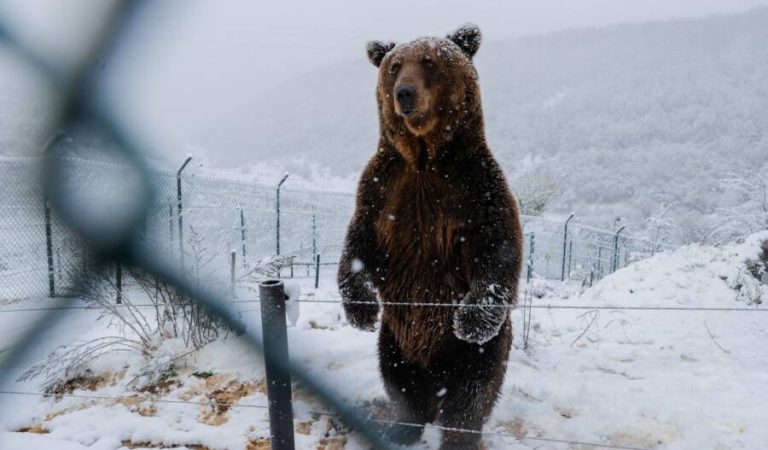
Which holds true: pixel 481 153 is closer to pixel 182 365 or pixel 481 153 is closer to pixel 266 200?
pixel 182 365

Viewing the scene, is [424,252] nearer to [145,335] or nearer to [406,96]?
[406,96]

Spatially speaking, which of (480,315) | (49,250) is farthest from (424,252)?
(49,250)

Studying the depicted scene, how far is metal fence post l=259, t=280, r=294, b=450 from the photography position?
1761 mm

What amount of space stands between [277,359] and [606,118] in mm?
46512

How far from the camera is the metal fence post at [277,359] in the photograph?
5.78 feet

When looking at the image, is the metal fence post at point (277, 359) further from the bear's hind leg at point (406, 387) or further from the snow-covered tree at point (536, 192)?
the snow-covered tree at point (536, 192)

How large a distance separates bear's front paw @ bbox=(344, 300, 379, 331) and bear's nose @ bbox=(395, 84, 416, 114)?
86cm

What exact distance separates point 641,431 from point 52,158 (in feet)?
23.8

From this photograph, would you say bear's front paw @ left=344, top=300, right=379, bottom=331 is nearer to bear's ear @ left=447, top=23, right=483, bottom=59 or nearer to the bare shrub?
bear's ear @ left=447, top=23, right=483, bottom=59

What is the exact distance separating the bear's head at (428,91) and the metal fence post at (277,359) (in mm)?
794

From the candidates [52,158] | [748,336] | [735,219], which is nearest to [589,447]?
[748,336]

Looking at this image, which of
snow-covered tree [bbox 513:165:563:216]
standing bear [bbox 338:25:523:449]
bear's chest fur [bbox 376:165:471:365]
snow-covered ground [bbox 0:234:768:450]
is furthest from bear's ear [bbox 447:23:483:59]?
snow-covered tree [bbox 513:165:563:216]

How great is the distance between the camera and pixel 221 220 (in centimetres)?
873

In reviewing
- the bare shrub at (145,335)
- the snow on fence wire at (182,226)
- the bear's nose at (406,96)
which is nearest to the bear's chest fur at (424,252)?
the bear's nose at (406,96)
